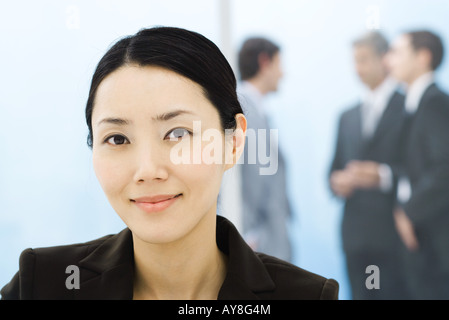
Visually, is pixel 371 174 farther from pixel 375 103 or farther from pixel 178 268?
pixel 178 268

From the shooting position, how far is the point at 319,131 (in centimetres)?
349

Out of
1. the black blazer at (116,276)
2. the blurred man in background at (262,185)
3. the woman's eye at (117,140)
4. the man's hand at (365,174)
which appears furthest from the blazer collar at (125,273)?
the man's hand at (365,174)

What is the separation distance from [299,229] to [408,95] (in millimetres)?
1094

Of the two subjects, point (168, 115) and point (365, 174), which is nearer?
point (168, 115)

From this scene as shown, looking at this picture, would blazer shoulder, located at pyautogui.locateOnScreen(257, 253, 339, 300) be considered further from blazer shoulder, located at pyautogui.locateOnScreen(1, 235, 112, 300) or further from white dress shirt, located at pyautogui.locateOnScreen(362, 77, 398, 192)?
white dress shirt, located at pyautogui.locateOnScreen(362, 77, 398, 192)

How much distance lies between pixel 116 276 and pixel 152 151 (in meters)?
0.29

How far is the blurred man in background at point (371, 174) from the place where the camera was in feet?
A: 10.8

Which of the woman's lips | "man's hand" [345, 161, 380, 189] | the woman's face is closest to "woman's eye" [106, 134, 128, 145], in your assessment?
the woman's face

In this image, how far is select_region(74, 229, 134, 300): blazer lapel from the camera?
105cm

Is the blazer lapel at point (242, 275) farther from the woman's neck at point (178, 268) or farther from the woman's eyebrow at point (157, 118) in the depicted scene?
the woman's eyebrow at point (157, 118)

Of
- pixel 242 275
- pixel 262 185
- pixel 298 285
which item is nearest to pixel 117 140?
pixel 242 275

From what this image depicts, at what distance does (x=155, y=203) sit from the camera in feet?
3.28

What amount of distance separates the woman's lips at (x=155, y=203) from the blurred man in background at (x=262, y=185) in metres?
2.35

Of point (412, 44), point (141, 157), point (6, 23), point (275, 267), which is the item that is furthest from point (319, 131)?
point (141, 157)
